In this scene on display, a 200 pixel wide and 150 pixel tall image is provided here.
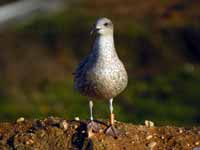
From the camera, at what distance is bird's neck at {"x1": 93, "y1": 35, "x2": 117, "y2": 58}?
11297 millimetres

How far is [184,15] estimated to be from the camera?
1302 inches

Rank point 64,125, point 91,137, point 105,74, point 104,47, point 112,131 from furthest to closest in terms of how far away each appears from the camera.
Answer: point 64,125 < point 112,131 < point 91,137 < point 104,47 < point 105,74

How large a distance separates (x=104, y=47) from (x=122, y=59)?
16.7 metres

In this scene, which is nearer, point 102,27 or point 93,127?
point 102,27

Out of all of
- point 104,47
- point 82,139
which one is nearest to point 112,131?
point 82,139

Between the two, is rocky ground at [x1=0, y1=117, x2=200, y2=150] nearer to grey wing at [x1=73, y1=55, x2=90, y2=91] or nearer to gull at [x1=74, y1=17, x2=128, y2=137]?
gull at [x1=74, y1=17, x2=128, y2=137]

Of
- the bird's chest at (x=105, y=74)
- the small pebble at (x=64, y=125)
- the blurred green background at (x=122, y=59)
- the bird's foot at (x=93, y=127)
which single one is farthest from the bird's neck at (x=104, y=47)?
the blurred green background at (x=122, y=59)

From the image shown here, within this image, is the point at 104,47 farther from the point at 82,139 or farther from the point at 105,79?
the point at 82,139

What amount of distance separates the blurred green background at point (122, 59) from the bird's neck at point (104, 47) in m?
8.82

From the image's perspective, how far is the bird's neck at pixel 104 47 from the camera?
1130cm

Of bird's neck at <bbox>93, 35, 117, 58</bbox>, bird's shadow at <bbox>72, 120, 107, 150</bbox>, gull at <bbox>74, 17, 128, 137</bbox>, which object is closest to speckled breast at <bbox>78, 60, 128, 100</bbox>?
gull at <bbox>74, 17, 128, 137</bbox>

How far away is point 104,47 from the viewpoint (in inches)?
446

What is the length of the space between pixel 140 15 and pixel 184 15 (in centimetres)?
202

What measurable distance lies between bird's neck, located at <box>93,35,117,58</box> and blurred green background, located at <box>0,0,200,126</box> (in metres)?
8.82
